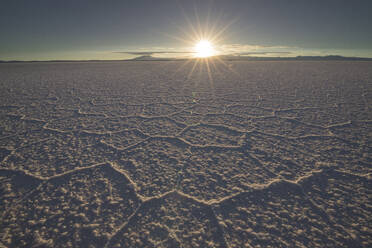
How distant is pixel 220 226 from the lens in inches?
28.7

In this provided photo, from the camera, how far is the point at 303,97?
2812 millimetres

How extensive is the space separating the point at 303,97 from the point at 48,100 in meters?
4.00

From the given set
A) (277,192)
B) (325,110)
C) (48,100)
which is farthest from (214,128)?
(48,100)

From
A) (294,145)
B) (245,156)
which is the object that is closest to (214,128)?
(245,156)

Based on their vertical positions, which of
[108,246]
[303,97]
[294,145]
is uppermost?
[303,97]

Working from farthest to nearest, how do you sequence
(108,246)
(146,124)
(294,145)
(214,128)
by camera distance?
(146,124) < (214,128) < (294,145) < (108,246)

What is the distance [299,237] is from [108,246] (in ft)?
2.38

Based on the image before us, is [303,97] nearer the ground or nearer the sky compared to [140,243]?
nearer the sky

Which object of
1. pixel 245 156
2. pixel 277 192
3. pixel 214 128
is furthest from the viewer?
pixel 214 128

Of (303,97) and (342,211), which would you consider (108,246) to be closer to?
(342,211)

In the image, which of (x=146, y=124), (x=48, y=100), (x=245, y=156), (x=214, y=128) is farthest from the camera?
(x=48, y=100)

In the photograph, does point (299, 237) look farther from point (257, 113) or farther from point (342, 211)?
point (257, 113)

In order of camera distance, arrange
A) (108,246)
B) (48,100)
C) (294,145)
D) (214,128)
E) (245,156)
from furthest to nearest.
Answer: (48,100)
(214,128)
(294,145)
(245,156)
(108,246)

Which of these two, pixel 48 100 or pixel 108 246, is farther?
pixel 48 100
